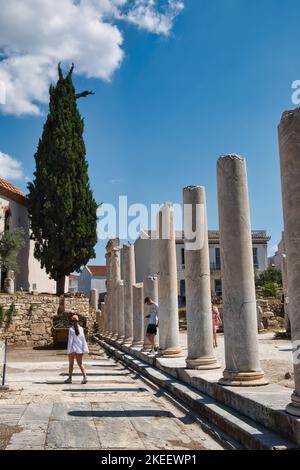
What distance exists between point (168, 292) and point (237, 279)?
14.3 feet

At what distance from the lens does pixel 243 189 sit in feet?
22.0

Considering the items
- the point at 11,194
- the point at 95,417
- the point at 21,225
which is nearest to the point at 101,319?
the point at 21,225

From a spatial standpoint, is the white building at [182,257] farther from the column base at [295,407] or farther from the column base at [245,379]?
the column base at [295,407]

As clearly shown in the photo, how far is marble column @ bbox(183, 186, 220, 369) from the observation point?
8.18 meters

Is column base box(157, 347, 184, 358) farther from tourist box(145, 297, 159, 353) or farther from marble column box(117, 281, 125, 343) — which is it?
marble column box(117, 281, 125, 343)

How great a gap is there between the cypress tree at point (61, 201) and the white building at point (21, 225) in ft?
4.74

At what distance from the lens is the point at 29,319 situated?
23.5 metres

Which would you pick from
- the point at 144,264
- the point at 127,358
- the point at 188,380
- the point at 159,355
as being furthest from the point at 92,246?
the point at 188,380

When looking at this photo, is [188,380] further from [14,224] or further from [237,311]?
[14,224]

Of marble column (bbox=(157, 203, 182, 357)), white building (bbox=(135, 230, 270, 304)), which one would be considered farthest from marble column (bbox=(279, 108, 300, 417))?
white building (bbox=(135, 230, 270, 304))

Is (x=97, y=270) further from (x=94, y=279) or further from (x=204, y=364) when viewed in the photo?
(x=204, y=364)

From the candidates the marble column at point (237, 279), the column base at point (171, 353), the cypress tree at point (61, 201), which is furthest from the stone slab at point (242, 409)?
the cypress tree at point (61, 201)

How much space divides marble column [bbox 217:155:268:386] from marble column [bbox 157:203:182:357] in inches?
160
